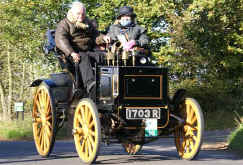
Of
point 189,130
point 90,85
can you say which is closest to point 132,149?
point 189,130

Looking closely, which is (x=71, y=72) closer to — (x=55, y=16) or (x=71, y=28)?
(x=71, y=28)

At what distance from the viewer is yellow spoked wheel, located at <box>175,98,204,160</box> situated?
8.79 metres

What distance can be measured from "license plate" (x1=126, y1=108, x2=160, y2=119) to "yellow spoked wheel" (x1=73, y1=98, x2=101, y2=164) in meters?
0.55

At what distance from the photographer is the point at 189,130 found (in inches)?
359

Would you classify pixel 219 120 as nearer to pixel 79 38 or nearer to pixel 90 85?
pixel 79 38

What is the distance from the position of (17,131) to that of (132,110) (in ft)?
41.1

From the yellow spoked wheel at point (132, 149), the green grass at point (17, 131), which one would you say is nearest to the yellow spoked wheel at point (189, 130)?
the yellow spoked wheel at point (132, 149)

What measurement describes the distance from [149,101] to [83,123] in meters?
1.02

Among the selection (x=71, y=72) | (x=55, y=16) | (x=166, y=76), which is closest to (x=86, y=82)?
(x=71, y=72)

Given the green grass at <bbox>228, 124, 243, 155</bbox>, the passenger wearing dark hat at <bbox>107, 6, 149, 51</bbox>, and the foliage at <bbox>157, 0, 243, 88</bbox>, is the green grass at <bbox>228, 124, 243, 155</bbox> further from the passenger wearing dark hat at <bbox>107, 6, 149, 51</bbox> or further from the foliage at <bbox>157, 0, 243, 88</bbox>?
the foliage at <bbox>157, 0, 243, 88</bbox>

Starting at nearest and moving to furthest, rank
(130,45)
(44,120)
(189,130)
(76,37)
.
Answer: (189,130)
(130,45)
(76,37)
(44,120)

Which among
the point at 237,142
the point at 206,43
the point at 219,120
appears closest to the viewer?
the point at 237,142

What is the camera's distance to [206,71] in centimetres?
2412

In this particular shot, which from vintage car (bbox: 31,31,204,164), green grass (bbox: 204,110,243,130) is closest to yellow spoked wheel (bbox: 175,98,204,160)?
vintage car (bbox: 31,31,204,164)
